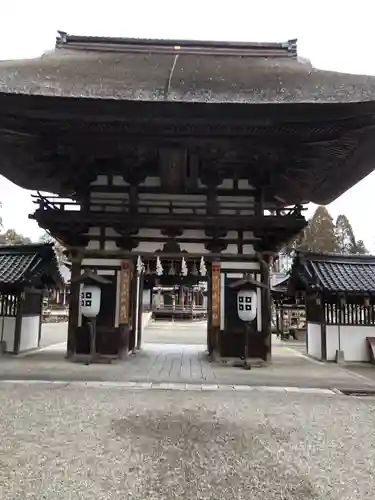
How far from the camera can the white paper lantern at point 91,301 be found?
28.2 ft

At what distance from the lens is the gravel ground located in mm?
2979

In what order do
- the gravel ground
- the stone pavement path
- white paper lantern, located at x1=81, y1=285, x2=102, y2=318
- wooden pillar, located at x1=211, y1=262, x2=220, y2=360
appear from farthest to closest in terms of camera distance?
wooden pillar, located at x1=211, y1=262, x2=220, y2=360 → white paper lantern, located at x1=81, y1=285, x2=102, y2=318 → the stone pavement path → the gravel ground

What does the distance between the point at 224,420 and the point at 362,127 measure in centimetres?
469

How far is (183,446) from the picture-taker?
150 inches

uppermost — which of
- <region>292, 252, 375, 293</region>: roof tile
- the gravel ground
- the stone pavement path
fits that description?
<region>292, 252, 375, 293</region>: roof tile

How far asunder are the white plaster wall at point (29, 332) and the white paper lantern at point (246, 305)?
5.61m

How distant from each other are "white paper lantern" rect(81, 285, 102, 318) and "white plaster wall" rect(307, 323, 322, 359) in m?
5.61

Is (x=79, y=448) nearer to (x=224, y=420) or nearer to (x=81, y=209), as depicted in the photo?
(x=224, y=420)

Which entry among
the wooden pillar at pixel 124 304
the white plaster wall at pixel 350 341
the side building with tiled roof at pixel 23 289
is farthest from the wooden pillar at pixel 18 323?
the white plaster wall at pixel 350 341

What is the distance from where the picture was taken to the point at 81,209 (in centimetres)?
892

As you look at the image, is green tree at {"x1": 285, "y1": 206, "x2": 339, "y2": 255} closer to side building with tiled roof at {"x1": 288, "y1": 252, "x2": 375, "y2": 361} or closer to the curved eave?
side building with tiled roof at {"x1": 288, "y1": 252, "x2": 375, "y2": 361}

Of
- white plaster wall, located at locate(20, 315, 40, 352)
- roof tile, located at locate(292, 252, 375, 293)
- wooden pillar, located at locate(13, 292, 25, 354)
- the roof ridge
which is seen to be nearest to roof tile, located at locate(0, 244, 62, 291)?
wooden pillar, located at locate(13, 292, 25, 354)

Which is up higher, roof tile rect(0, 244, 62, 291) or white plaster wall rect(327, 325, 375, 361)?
roof tile rect(0, 244, 62, 291)

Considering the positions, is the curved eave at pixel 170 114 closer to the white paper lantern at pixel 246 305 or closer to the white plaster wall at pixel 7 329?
the white paper lantern at pixel 246 305
